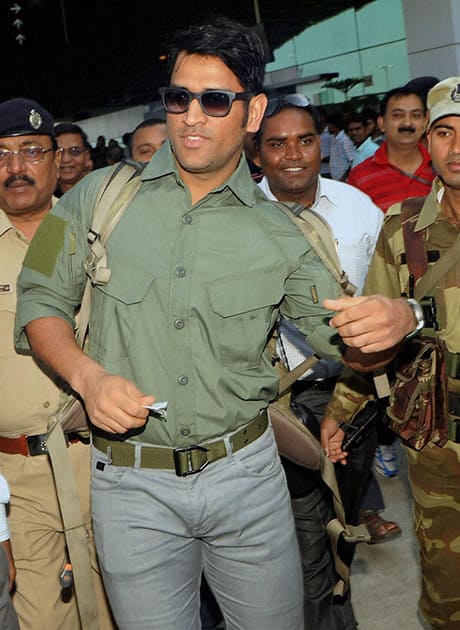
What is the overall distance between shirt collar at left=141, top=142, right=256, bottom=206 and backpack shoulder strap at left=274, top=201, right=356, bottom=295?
0.48ft

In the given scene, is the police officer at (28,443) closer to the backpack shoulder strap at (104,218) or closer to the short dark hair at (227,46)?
the backpack shoulder strap at (104,218)

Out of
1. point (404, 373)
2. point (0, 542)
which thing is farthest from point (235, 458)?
point (404, 373)

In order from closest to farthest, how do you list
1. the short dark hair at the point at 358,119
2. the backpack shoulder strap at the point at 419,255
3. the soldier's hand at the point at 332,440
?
the backpack shoulder strap at the point at 419,255 < the soldier's hand at the point at 332,440 < the short dark hair at the point at 358,119

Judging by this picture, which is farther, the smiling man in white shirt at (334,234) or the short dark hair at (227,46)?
the smiling man in white shirt at (334,234)

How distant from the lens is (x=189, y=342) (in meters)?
2.69

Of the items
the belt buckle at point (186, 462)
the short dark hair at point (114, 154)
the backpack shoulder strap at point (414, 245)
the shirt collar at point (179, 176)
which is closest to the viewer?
the belt buckle at point (186, 462)

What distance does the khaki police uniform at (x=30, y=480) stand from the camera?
3.58m

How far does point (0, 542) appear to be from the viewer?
2.65m

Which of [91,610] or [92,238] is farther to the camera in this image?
[91,610]

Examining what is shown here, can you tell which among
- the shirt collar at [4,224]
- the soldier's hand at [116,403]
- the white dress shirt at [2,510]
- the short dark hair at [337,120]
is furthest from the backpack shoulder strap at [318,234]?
the short dark hair at [337,120]

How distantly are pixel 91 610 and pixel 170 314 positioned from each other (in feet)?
3.65

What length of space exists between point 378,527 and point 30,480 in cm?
233

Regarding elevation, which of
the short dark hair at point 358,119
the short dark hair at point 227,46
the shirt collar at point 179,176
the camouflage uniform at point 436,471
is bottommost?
the camouflage uniform at point 436,471

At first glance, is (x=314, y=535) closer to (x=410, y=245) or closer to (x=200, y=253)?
(x=410, y=245)
